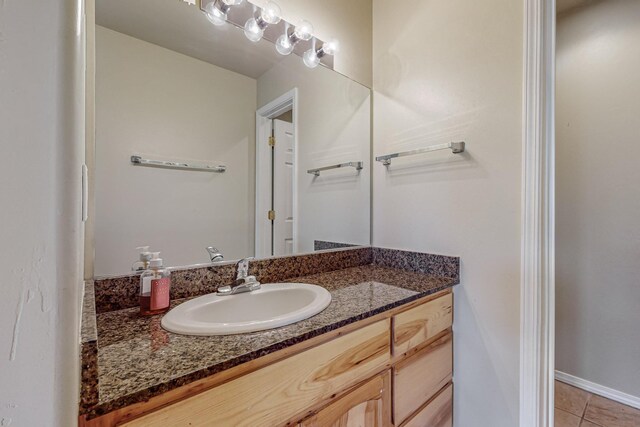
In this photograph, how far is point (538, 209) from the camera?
1.05 metres

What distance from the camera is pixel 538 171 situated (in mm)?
1046

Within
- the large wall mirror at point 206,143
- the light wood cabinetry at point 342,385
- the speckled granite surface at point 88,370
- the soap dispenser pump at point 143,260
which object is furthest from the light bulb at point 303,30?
the speckled granite surface at point 88,370

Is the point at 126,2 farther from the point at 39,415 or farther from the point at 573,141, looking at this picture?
the point at 573,141

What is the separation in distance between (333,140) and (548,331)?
122cm

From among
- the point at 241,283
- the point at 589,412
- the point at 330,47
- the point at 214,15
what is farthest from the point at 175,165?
the point at 589,412

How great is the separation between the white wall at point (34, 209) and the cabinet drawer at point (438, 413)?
41.3 inches

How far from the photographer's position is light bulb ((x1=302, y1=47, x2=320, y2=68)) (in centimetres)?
138

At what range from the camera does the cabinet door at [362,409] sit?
756mm

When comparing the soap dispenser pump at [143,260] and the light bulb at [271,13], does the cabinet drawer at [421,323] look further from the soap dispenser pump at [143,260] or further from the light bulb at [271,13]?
the light bulb at [271,13]

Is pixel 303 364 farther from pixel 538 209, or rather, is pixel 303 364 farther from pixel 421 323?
pixel 538 209

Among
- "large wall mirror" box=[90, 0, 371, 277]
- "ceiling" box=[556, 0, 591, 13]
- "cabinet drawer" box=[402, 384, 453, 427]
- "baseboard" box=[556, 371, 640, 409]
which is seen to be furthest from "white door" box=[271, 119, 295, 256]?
"baseboard" box=[556, 371, 640, 409]

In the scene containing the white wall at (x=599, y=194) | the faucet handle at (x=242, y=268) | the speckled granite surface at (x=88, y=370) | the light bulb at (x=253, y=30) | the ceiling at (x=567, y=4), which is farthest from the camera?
the ceiling at (x=567, y=4)

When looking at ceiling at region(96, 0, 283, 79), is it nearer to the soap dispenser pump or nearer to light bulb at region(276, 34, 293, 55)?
light bulb at region(276, 34, 293, 55)

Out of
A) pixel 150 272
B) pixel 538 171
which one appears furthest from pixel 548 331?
pixel 150 272
